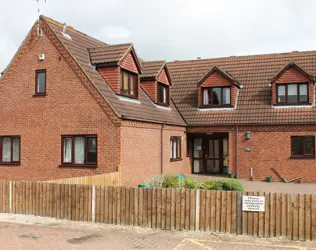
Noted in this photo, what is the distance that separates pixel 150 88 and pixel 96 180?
30.2 ft

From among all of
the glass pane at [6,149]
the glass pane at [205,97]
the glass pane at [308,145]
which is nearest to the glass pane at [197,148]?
the glass pane at [205,97]

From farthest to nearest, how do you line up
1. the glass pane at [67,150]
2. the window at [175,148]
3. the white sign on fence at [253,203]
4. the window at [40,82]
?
the window at [175,148], the window at [40,82], the glass pane at [67,150], the white sign on fence at [253,203]

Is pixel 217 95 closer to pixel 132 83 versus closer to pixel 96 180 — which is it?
pixel 132 83

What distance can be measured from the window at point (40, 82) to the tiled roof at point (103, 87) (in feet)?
6.15

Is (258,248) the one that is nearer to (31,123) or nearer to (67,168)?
(67,168)

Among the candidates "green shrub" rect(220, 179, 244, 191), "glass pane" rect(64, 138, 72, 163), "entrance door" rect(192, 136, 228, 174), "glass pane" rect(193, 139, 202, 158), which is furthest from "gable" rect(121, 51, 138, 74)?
"entrance door" rect(192, 136, 228, 174)

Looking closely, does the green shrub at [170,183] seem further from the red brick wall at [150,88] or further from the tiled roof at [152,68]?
the tiled roof at [152,68]

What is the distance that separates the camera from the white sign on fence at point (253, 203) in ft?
35.6

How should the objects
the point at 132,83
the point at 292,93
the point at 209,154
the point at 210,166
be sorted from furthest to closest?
the point at 209,154 → the point at 210,166 → the point at 292,93 → the point at 132,83

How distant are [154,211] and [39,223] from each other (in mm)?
3645

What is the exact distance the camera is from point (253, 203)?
430 inches

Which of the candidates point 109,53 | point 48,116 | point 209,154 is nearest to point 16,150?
point 48,116

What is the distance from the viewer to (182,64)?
29.0 metres

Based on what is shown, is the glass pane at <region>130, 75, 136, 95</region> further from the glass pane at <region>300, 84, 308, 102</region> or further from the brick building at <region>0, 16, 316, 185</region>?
the glass pane at <region>300, 84, 308, 102</region>
